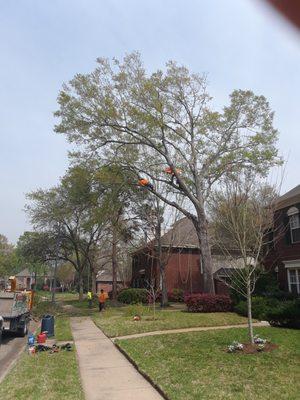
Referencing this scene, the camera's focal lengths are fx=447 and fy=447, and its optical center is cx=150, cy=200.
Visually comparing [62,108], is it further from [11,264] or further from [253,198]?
[11,264]

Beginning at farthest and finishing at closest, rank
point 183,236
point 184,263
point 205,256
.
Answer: point 184,263, point 183,236, point 205,256

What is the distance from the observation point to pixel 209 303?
951 inches

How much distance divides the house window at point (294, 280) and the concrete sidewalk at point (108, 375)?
45.1ft

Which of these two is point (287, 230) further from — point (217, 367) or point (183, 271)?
point (217, 367)

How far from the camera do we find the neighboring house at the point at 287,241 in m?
25.2

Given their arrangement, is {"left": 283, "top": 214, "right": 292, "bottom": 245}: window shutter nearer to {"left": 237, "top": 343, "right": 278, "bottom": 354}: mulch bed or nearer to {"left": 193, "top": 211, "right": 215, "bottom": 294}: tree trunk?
{"left": 193, "top": 211, "right": 215, "bottom": 294}: tree trunk

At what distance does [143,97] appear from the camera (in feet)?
94.6

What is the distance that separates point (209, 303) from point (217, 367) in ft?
48.5

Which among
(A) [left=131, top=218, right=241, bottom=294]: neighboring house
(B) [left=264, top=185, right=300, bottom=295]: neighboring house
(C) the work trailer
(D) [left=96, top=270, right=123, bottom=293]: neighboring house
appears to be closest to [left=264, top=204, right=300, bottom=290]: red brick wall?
(B) [left=264, top=185, right=300, bottom=295]: neighboring house

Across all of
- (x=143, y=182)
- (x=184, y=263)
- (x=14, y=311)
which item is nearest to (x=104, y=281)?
(x=184, y=263)

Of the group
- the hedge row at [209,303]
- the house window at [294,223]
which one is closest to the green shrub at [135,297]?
the hedge row at [209,303]

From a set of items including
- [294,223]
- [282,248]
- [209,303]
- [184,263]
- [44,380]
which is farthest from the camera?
[184,263]

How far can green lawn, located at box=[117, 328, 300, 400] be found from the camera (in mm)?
7668

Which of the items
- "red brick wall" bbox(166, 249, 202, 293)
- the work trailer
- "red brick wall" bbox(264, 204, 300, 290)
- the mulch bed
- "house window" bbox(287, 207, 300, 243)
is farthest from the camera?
"red brick wall" bbox(166, 249, 202, 293)
